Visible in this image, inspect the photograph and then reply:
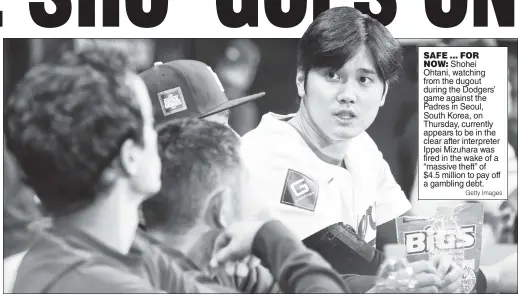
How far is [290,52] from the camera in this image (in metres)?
4.79

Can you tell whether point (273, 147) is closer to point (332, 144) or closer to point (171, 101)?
point (332, 144)

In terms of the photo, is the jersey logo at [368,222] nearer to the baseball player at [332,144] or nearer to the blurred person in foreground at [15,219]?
the baseball player at [332,144]

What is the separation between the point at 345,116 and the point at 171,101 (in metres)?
1.02

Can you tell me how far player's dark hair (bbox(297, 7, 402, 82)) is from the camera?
4715mm

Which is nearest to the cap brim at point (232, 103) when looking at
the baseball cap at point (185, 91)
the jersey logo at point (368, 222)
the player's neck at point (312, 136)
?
the baseball cap at point (185, 91)

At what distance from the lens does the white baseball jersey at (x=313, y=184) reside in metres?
4.74

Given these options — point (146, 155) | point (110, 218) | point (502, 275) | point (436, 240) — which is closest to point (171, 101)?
point (146, 155)

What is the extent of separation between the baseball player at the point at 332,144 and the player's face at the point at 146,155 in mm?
535

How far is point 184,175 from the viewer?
4.70 m

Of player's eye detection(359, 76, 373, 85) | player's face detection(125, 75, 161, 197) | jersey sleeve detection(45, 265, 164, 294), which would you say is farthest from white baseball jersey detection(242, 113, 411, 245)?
jersey sleeve detection(45, 265, 164, 294)

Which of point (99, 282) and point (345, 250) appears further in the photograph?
point (345, 250)

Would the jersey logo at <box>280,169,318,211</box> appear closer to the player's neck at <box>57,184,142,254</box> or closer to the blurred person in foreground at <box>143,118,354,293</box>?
the blurred person in foreground at <box>143,118,354,293</box>

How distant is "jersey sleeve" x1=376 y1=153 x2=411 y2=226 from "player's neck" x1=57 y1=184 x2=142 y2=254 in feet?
4.71
